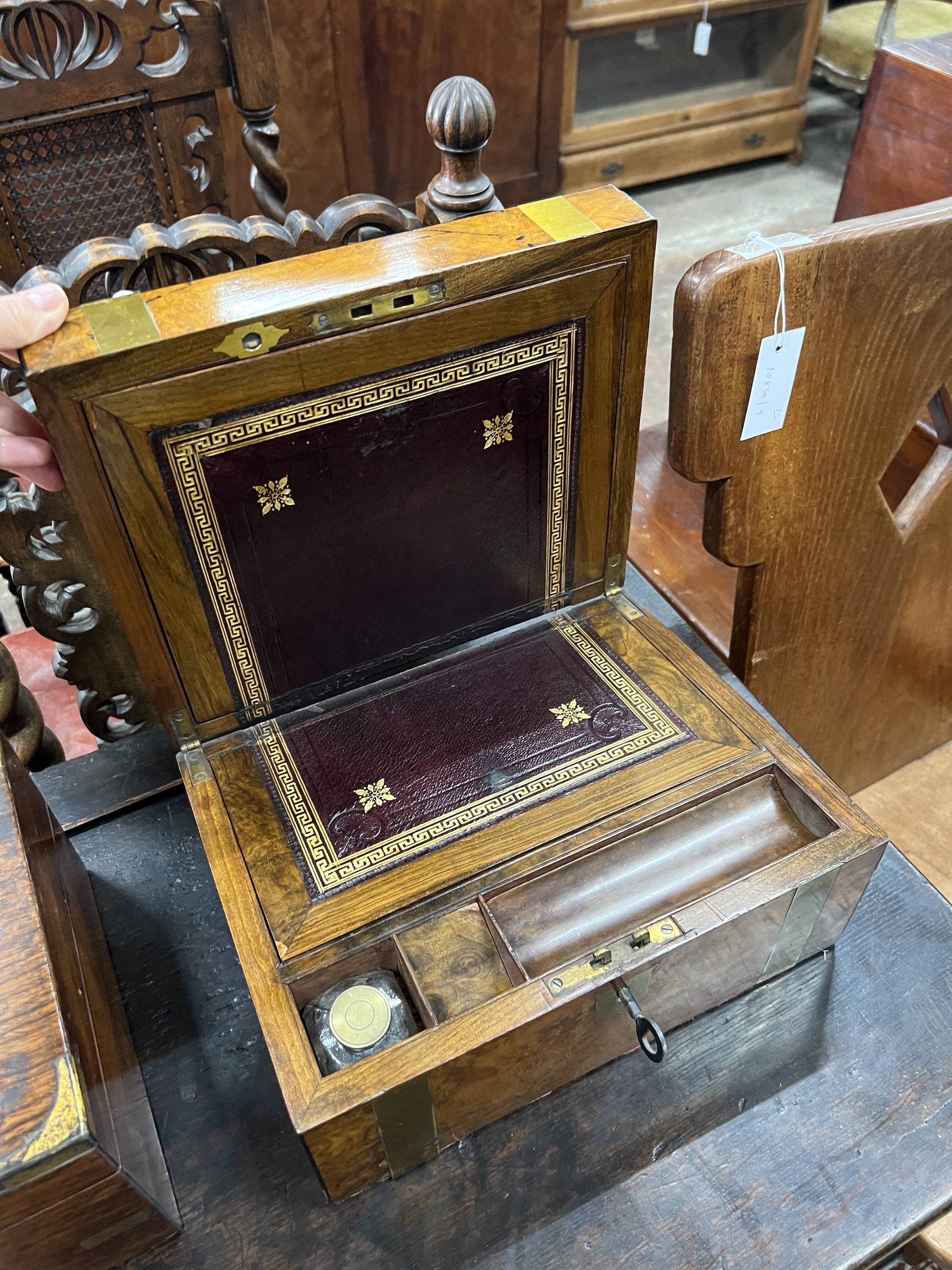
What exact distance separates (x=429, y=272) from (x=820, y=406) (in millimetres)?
525

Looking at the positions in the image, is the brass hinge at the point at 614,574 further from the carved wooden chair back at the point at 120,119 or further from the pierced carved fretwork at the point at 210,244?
the carved wooden chair back at the point at 120,119

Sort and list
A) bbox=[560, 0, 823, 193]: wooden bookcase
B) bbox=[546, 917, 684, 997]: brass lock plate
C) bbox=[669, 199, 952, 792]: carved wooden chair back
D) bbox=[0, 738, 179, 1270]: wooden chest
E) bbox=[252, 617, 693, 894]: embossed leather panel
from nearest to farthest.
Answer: bbox=[0, 738, 179, 1270]: wooden chest → bbox=[546, 917, 684, 997]: brass lock plate → bbox=[252, 617, 693, 894]: embossed leather panel → bbox=[669, 199, 952, 792]: carved wooden chair back → bbox=[560, 0, 823, 193]: wooden bookcase

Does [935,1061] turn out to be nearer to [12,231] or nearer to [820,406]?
[820,406]

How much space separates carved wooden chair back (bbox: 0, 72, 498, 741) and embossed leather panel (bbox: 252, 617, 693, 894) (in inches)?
8.7

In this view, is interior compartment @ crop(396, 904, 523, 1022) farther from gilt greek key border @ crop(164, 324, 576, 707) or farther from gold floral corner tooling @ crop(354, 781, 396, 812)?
gilt greek key border @ crop(164, 324, 576, 707)

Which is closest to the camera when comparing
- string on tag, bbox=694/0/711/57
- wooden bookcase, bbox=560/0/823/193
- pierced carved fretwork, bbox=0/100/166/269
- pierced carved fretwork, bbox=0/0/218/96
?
pierced carved fretwork, bbox=0/0/218/96

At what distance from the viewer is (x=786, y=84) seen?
327 cm

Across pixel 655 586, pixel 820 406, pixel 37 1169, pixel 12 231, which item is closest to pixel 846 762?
pixel 655 586

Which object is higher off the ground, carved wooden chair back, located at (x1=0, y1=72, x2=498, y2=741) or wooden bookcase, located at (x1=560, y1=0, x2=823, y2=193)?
carved wooden chair back, located at (x1=0, y1=72, x2=498, y2=741)

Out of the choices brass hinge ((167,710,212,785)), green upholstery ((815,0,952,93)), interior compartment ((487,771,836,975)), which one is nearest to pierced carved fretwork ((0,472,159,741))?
brass hinge ((167,710,212,785))

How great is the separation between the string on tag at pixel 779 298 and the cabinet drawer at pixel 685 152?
237cm

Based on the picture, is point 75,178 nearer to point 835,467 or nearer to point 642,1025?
point 835,467

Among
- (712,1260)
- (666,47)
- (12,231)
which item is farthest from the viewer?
(666,47)

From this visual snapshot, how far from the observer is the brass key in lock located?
0.66 meters
